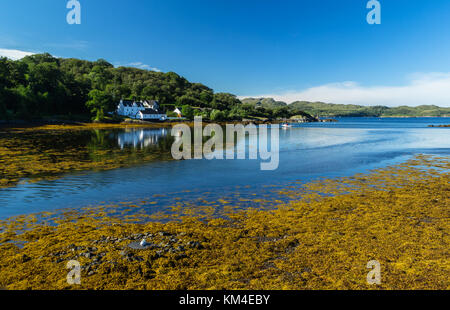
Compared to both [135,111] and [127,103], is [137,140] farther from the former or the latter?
[127,103]

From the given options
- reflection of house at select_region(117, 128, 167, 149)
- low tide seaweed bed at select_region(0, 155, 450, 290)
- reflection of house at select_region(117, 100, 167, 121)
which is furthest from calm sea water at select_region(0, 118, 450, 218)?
reflection of house at select_region(117, 100, 167, 121)

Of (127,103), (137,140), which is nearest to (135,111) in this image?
(127,103)

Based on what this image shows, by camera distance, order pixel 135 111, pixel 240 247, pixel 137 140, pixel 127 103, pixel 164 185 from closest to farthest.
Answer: pixel 240 247
pixel 164 185
pixel 137 140
pixel 127 103
pixel 135 111

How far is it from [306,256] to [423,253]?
16.0 feet

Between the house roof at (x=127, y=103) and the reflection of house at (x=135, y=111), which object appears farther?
the house roof at (x=127, y=103)

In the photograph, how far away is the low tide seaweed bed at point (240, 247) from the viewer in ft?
27.9

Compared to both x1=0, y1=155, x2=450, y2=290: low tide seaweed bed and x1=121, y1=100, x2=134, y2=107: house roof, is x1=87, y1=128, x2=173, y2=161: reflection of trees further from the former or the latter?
x1=121, y1=100, x2=134, y2=107: house roof

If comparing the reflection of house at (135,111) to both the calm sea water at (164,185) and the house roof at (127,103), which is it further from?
the calm sea water at (164,185)

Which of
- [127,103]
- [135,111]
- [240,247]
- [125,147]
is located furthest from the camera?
[135,111]

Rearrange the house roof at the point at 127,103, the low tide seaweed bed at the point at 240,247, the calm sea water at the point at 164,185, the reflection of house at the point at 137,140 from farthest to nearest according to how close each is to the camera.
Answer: the house roof at the point at 127,103, the reflection of house at the point at 137,140, the calm sea water at the point at 164,185, the low tide seaweed bed at the point at 240,247

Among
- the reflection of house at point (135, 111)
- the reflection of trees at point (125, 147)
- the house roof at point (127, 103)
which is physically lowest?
the reflection of trees at point (125, 147)

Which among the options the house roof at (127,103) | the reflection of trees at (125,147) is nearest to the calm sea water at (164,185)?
the reflection of trees at (125,147)

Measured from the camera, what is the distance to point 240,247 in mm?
10852
